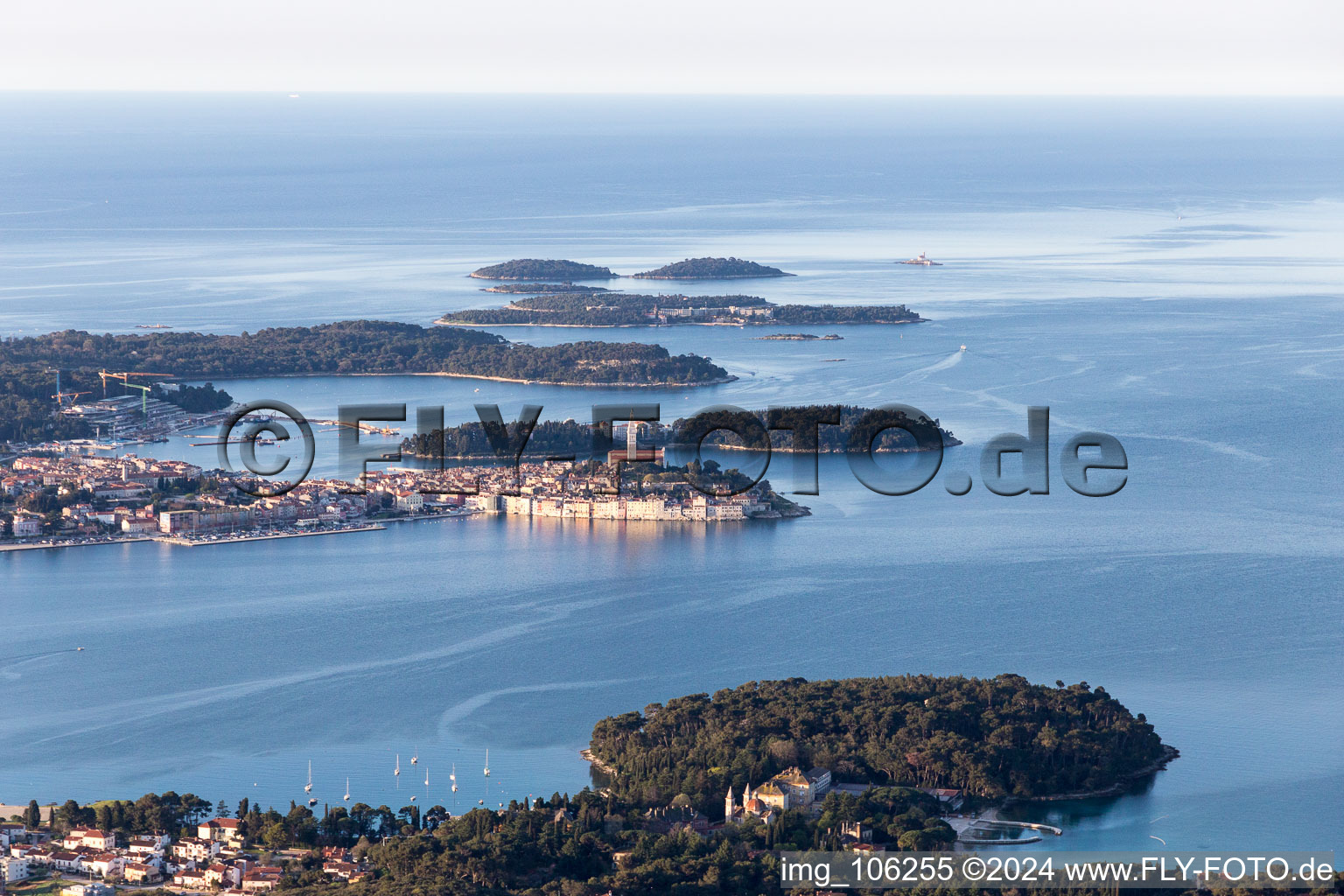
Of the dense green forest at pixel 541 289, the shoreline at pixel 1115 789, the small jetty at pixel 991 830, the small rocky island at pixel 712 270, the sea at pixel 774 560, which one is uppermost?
the small rocky island at pixel 712 270

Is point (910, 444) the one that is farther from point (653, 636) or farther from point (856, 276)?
point (856, 276)

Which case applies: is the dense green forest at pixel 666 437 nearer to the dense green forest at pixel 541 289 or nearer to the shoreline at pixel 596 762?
the shoreline at pixel 596 762

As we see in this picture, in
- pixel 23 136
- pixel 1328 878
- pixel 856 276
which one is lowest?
pixel 1328 878

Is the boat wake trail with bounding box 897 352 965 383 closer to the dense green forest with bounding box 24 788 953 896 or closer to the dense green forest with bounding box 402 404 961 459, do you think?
the dense green forest with bounding box 402 404 961 459

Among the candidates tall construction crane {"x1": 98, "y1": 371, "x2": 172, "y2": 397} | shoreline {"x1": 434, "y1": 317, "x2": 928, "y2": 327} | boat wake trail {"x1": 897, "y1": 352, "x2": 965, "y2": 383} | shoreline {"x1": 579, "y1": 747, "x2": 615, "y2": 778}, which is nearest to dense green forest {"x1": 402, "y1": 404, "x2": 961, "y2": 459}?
boat wake trail {"x1": 897, "y1": 352, "x2": 965, "y2": 383}

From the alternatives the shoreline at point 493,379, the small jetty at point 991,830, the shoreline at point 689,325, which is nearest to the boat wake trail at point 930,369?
the shoreline at point 493,379

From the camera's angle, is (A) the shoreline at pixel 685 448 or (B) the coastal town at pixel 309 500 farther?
(A) the shoreline at pixel 685 448

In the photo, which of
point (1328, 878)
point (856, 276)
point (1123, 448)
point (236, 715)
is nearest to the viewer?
point (1328, 878)

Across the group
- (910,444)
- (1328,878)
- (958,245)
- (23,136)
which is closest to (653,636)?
(1328,878)
